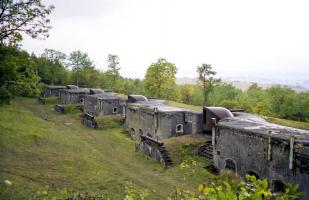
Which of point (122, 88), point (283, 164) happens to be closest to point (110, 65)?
point (122, 88)

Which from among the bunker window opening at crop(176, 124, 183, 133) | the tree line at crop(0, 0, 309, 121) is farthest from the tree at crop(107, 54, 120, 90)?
the bunker window opening at crop(176, 124, 183, 133)

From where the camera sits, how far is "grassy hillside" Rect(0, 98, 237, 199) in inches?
636

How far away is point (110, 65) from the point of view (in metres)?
67.1

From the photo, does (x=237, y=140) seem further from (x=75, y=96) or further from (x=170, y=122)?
(x=75, y=96)

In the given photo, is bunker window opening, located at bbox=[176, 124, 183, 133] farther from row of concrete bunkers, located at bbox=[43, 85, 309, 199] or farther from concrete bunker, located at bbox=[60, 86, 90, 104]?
concrete bunker, located at bbox=[60, 86, 90, 104]

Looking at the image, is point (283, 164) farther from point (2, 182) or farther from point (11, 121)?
point (11, 121)

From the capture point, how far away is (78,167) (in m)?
19.7

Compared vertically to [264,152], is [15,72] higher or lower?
higher

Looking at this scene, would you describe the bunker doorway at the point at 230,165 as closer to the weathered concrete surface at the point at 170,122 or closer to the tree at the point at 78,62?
the weathered concrete surface at the point at 170,122

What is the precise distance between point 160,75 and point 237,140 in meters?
35.2

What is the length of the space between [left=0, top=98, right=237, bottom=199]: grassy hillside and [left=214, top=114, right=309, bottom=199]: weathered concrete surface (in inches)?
71.5

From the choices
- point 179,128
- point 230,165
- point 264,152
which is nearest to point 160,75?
point 179,128

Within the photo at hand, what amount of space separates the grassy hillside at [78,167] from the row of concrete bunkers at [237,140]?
5.17ft

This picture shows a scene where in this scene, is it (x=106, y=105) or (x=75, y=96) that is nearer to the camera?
(x=106, y=105)
